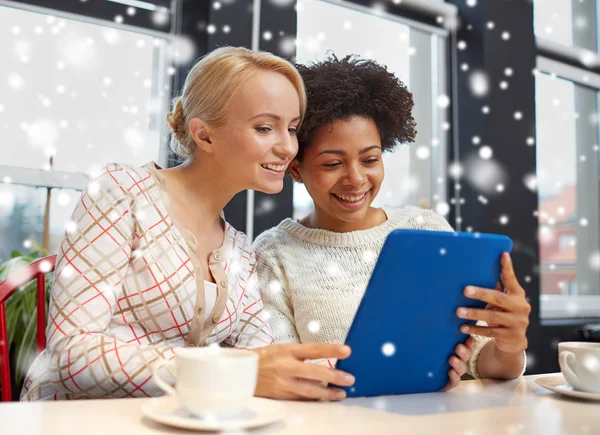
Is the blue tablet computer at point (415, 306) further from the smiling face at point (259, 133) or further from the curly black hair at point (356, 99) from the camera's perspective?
the curly black hair at point (356, 99)

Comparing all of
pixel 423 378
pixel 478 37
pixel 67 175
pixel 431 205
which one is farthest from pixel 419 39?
pixel 423 378

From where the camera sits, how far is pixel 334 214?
1347mm

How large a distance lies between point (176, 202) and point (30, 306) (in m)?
0.64

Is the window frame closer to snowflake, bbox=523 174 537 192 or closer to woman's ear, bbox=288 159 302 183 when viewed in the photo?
woman's ear, bbox=288 159 302 183

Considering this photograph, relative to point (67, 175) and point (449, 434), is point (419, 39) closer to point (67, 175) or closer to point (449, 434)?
point (67, 175)

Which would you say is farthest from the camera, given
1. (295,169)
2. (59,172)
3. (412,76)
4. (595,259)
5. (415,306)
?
(595,259)

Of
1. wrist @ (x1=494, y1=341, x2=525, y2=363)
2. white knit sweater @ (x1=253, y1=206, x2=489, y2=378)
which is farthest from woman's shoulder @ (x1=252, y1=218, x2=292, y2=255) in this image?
wrist @ (x1=494, y1=341, x2=525, y2=363)

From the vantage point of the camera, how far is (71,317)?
2.89 feet

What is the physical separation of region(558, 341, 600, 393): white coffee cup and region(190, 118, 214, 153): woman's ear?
28.4 inches

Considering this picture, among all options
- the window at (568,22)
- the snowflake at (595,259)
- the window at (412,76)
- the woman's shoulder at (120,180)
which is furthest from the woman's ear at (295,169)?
the snowflake at (595,259)

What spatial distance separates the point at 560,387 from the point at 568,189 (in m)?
2.58

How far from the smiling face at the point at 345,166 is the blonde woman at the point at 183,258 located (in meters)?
0.10

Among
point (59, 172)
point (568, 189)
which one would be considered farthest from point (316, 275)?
point (568, 189)

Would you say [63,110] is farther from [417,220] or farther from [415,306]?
[415,306]
